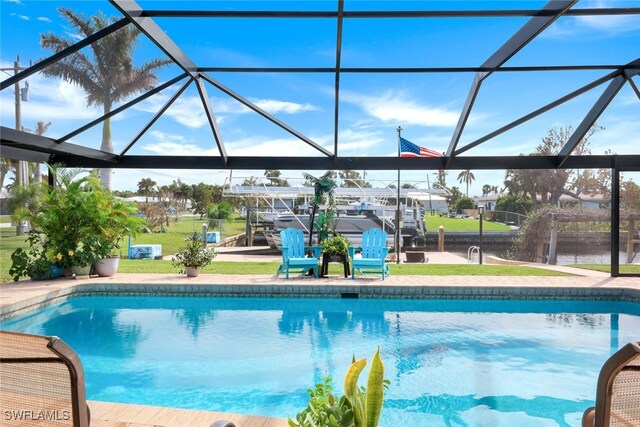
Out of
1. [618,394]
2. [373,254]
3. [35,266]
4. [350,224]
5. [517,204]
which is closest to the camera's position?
[618,394]

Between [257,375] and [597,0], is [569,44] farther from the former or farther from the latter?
[257,375]

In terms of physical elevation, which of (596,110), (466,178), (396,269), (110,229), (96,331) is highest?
(466,178)

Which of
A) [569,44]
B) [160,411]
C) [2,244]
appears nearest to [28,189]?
[2,244]

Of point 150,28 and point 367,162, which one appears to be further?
point 367,162

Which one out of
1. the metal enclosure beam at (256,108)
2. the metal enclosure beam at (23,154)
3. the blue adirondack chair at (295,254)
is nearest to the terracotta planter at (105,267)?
the metal enclosure beam at (23,154)

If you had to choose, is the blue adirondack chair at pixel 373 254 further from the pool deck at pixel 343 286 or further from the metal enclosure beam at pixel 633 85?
the metal enclosure beam at pixel 633 85

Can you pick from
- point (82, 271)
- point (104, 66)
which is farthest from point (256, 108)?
point (104, 66)

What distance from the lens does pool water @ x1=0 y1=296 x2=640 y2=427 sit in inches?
153

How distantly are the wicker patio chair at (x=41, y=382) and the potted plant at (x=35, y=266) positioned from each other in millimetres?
7486

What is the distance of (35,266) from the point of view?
8156 millimetres

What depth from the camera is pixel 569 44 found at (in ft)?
25.6

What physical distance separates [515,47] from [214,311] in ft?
18.0

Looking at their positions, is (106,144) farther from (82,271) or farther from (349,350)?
(349,350)

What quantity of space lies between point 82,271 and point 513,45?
801 centimetres
